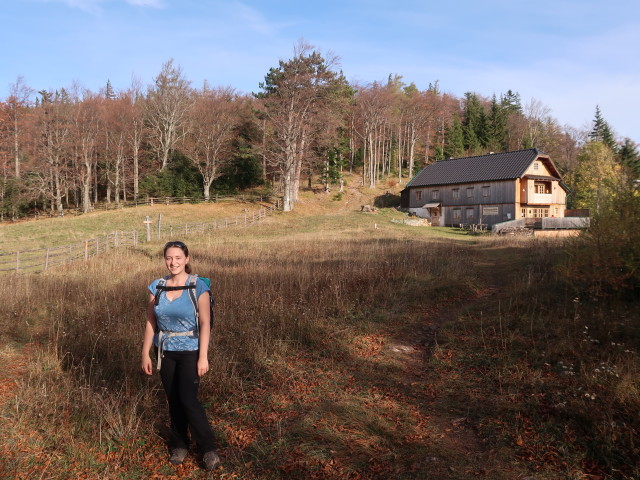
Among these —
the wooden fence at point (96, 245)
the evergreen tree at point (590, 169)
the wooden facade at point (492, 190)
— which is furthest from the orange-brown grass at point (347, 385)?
the evergreen tree at point (590, 169)

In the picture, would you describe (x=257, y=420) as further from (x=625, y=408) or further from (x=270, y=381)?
(x=625, y=408)

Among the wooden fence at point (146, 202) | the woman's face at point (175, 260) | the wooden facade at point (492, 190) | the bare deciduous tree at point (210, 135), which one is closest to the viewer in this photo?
the woman's face at point (175, 260)

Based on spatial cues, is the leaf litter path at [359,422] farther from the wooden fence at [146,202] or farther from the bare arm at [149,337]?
the wooden fence at [146,202]

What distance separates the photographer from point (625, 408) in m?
4.23

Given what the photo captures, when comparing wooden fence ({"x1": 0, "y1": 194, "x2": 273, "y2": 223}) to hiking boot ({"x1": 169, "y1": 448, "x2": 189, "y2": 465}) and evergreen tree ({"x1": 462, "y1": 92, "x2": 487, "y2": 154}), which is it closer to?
evergreen tree ({"x1": 462, "y1": 92, "x2": 487, "y2": 154})

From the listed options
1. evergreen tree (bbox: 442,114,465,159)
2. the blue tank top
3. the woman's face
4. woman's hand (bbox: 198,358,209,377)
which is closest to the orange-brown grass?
woman's hand (bbox: 198,358,209,377)

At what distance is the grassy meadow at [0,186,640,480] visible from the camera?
380 cm

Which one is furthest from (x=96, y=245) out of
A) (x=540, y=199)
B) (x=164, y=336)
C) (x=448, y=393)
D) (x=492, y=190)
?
(x=540, y=199)

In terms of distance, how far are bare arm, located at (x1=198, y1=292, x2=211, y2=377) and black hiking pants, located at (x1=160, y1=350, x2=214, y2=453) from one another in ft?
0.25

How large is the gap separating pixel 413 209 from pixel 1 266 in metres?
37.6

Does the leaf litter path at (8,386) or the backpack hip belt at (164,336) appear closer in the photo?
the leaf litter path at (8,386)

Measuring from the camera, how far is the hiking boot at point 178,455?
380cm

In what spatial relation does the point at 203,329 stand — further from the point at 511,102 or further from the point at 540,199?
the point at 511,102

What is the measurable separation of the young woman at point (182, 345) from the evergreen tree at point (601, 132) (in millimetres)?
66918
